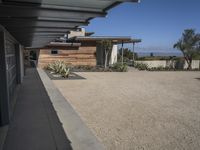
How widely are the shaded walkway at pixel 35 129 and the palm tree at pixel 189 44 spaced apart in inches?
843

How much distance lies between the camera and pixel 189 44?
26.2m

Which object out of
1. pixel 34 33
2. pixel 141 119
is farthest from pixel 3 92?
pixel 141 119

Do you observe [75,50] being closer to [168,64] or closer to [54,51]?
[54,51]

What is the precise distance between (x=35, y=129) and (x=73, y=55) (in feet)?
65.5

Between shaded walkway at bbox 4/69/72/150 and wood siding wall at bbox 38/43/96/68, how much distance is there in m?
16.3

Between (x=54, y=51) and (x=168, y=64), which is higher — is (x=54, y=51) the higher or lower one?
the higher one

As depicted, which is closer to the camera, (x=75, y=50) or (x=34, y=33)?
(x=34, y=33)

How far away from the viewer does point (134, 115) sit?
7.02m

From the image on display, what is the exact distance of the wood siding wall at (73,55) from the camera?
2427 centimetres

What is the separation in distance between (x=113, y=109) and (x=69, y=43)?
17.6m

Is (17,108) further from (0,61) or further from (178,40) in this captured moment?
(178,40)

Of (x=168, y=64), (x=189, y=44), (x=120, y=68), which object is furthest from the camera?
(x=168, y=64)

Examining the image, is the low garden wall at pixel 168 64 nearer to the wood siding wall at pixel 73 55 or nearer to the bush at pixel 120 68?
the bush at pixel 120 68

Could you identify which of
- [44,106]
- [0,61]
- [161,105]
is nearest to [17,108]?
[44,106]
